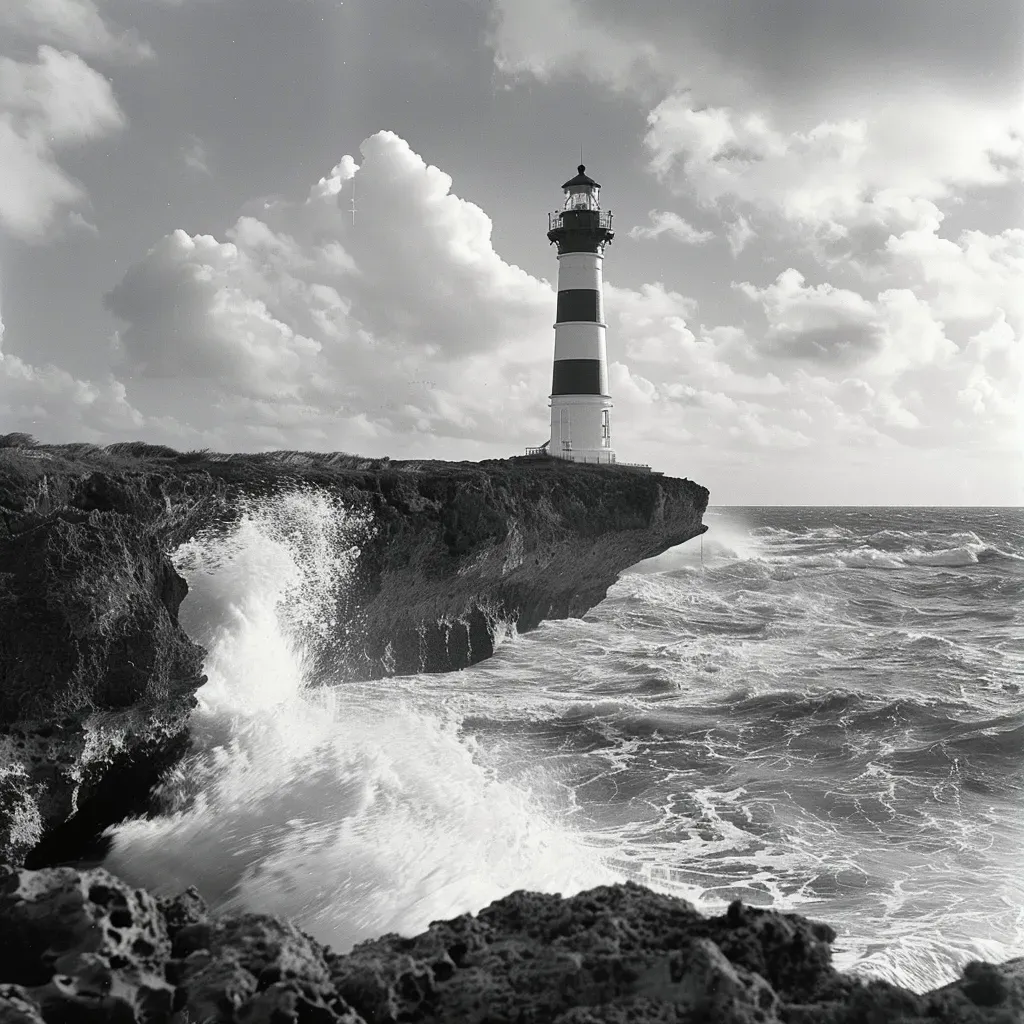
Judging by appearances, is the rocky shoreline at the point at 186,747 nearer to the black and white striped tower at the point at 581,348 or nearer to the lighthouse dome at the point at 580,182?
the black and white striped tower at the point at 581,348

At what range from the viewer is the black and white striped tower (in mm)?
23484

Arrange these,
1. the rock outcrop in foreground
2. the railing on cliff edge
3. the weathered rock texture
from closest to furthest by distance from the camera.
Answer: the rock outcrop in foreground, the weathered rock texture, the railing on cliff edge

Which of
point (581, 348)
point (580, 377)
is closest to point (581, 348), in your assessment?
point (581, 348)

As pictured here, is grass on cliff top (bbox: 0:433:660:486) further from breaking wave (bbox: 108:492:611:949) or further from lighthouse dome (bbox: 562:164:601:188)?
lighthouse dome (bbox: 562:164:601:188)

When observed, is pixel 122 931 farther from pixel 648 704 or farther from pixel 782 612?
pixel 782 612

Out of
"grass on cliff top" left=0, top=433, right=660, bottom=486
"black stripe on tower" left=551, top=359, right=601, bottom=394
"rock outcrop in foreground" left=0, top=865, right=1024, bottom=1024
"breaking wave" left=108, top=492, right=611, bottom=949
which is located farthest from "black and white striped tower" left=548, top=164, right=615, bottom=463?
"rock outcrop in foreground" left=0, top=865, right=1024, bottom=1024

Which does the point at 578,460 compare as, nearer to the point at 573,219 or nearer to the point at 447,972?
the point at 573,219

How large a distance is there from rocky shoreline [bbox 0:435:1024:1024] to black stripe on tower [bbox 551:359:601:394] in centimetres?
472

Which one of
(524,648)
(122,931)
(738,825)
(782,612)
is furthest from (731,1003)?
(782,612)

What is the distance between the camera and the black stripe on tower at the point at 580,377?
23.5 m

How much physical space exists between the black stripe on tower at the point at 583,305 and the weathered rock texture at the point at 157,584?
625 centimetres

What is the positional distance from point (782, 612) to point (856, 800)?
43.3ft

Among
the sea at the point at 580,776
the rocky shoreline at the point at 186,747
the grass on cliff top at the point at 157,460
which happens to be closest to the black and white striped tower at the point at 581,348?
the rocky shoreline at the point at 186,747

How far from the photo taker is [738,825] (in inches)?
320
